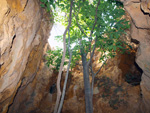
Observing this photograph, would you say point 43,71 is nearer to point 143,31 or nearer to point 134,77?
point 134,77

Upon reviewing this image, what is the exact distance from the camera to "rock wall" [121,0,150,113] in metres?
3.38

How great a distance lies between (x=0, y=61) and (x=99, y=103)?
749 cm

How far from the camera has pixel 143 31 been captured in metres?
3.96

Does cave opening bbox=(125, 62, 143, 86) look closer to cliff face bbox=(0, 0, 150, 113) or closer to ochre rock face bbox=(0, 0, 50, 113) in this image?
cliff face bbox=(0, 0, 150, 113)

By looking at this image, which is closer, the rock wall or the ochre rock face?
the ochre rock face

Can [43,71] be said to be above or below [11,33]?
below

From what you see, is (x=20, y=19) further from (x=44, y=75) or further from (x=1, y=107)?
(x=44, y=75)

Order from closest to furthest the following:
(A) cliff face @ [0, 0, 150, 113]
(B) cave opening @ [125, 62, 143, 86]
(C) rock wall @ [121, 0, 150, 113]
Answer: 1. (C) rock wall @ [121, 0, 150, 113]
2. (A) cliff face @ [0, 0, 150, 113]
3. (B) cave opening @ [125, 62, 143, 86]

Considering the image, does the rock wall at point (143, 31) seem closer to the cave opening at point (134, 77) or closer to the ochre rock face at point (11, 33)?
the ochre rock face at point (11, 33)

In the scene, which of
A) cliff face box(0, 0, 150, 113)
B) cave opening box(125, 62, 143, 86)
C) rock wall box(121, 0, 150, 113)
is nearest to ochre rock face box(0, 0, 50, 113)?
cliff face box(0, 0, 150, 113)

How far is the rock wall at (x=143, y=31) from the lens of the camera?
338cm

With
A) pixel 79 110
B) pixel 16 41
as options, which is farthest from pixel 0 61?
pixel 79 110

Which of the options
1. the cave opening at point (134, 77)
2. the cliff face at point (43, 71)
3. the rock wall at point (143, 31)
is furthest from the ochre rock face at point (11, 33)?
the cave opening at point (134, 77)

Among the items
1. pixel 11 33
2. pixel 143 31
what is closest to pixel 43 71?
pixel 11 33
